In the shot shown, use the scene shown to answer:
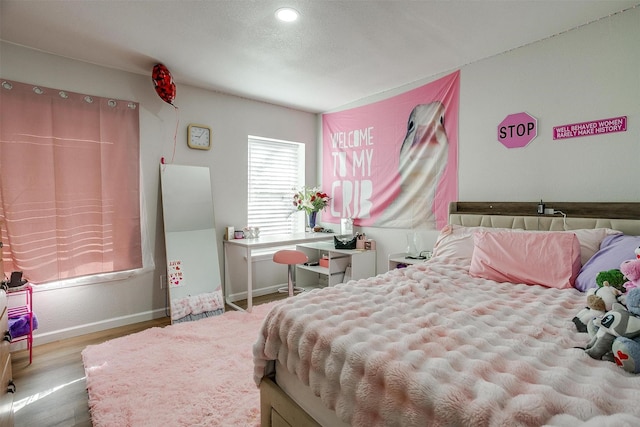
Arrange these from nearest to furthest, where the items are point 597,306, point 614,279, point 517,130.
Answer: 1. point 597,306
2. point 614,279
3. point 517,130

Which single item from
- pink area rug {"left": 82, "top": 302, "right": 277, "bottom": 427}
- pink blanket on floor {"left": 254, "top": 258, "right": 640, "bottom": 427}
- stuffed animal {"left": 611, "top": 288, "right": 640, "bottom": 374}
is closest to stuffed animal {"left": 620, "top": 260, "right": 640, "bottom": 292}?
pink blanket on floor {"left": 254, "top": 258, "right": 640, "bottom": 427}

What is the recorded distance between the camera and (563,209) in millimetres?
2418

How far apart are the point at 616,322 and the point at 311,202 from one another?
11.1ft

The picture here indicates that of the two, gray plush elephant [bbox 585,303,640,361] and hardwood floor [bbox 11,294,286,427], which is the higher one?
gray plush elephant [bbox 585,303,640,361]

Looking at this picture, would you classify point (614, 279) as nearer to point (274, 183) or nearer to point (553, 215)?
point (553, 215)

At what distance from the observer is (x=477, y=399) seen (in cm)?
83

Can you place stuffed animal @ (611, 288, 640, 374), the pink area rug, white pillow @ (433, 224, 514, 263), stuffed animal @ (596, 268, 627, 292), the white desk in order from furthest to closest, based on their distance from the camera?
the white desk < white pillow @ (433, 224, 514, 263) < the pink area rug < stuffed animal @ (596, 268, 627, 292) < stuffed animal @ (611, 288, 640, 374)

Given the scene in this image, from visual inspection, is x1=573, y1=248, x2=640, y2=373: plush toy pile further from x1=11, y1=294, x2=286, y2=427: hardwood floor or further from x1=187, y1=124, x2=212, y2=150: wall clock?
x1=187, y1=124, x2=212, y2=150: wall clock

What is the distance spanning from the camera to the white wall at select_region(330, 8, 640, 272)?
2188 millimetres

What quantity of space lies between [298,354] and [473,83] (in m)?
2.85

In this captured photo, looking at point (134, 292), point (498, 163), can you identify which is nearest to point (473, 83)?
point (498, 163)

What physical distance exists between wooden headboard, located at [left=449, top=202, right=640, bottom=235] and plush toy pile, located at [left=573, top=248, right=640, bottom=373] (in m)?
0.95

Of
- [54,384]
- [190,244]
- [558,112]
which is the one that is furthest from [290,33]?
[54,384]

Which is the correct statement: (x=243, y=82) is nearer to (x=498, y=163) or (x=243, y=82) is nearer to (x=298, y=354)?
(x=498, y=163)
